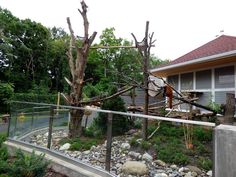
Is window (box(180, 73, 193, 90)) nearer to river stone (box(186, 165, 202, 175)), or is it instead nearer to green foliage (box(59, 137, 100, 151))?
green foliage (box(59, 137, 100, 151))

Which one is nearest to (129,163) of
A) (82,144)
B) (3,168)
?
(82,144)

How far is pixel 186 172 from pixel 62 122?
13.1ft

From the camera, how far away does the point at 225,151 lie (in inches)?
98.7

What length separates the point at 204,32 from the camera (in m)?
32.7

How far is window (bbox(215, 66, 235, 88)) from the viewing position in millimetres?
8739

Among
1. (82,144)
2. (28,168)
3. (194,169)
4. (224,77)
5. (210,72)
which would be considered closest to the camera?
(194,169)

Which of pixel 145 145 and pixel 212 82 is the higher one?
pixel 212 82

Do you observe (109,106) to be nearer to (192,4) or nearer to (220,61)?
(220,61)

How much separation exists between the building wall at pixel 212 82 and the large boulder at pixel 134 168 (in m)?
5.93

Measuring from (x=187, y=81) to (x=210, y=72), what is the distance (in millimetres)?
1507

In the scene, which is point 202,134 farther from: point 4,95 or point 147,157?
point 4,95

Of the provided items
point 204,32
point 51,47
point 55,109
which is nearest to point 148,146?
point 55,109

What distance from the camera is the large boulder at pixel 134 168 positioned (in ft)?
12.4

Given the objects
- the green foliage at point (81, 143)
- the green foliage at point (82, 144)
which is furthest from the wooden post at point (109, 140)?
the green foliage at point (82, 144)
